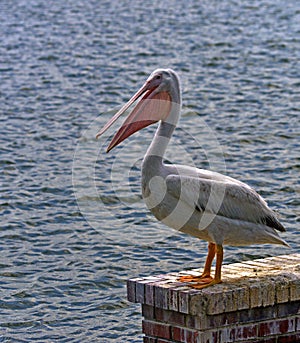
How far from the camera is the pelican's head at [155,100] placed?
5977mm

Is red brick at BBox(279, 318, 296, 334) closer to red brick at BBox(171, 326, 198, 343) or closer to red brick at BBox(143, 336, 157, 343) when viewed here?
red brick at BBox(171, 326, 198, 343)

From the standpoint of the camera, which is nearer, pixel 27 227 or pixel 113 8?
pixel 27 227

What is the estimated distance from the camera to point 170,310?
5.34 meters

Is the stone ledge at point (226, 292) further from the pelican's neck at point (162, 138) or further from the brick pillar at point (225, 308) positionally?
the pelican's neck at point (162, 138)

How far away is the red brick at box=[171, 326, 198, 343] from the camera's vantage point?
17.1 ft

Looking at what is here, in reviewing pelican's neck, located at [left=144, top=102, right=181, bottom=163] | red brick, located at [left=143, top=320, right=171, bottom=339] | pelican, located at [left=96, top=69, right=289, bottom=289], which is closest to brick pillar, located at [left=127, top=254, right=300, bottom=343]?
red brick, located at [left=143, top=320, right=171, bottom=339]

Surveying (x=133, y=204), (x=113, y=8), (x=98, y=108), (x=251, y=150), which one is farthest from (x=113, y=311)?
(x=113, y=8)

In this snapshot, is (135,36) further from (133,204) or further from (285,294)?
(285,294)

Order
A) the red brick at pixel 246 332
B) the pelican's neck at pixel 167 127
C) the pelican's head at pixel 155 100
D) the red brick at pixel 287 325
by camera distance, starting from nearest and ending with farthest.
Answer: the red brick at pixel 246 332 < the red brick at pixel 287 325 < the pelican's neck at pixel 167 127 < the pelican's head at pixel 155 100

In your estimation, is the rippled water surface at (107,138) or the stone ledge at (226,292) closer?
the stone ledge at (226,292)

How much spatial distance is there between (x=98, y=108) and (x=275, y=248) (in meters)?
6.01

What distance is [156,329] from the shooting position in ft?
17.9

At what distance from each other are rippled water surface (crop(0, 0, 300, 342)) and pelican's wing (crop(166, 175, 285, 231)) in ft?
5.56

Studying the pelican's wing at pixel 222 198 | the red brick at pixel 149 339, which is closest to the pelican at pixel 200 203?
the pelican's wing at pixel 222 198
